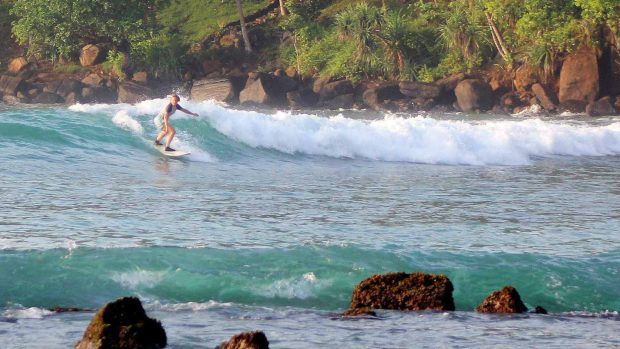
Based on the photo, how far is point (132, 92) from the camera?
45.7 m

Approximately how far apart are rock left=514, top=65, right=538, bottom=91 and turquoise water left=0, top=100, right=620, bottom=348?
1758 centimetres

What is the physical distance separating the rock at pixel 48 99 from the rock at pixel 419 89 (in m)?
13.7

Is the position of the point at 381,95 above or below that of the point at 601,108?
above

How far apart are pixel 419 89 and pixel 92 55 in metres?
14.9

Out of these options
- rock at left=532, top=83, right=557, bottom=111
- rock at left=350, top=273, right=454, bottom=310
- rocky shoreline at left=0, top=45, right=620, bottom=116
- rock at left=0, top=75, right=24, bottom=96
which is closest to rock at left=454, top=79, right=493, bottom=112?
rocky shoreline at left=0, top=45, right=620, bottom=116

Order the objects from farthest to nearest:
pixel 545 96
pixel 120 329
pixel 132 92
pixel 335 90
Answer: pixel 132 92 < pixel 335 90 < pixel 545 96 < pixel 120 329

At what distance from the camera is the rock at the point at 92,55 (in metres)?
49.2

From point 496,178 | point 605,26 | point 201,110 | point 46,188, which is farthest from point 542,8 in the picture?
point 46,188

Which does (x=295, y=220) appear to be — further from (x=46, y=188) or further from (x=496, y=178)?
(x=496, y=178)

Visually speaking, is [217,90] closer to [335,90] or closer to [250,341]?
[335,90]

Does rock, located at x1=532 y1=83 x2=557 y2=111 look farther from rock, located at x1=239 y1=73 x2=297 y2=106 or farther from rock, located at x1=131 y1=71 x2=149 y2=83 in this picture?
rock, located at x1=131 y1=71 x2=149 y2=83

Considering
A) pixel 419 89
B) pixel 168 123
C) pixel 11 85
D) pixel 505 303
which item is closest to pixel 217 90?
Result: pixel 419 89

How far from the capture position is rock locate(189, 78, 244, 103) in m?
43.8

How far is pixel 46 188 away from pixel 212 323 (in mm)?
8120
